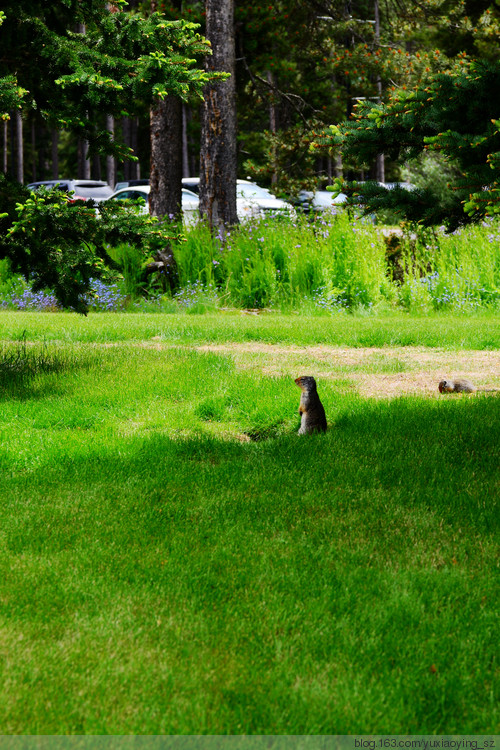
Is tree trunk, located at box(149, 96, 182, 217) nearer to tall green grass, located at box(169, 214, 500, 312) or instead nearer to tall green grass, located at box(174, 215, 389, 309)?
tall green grass, located at box(169, 214, 500, 312)

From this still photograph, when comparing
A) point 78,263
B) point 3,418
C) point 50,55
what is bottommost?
point 3,418

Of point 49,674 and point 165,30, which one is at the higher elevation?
point 165,30

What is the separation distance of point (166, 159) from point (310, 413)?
942cm

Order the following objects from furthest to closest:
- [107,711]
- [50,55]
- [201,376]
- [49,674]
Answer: [201,376], [50,55], [49,674], [107,711]

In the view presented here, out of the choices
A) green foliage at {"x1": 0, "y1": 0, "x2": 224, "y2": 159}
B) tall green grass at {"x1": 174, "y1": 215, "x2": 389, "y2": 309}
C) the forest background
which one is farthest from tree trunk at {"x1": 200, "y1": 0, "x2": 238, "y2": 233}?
green foliage at {"x1": 0, "y1": 0, "x2": 224, "y2": 159}

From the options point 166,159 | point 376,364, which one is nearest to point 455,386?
point 376,364

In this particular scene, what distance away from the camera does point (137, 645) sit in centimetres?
274

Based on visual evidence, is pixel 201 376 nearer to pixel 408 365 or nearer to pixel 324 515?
pixel 408 365

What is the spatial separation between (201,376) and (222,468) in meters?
2.22

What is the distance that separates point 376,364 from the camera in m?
7.45

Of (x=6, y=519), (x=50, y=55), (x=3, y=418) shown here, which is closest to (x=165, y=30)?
(x=50, y=55)

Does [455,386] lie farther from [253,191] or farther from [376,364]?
[253,191]

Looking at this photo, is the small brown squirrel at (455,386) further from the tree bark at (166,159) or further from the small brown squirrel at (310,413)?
the tree bark at (166,159)

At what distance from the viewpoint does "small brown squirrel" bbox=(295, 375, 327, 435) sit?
17.1ft
